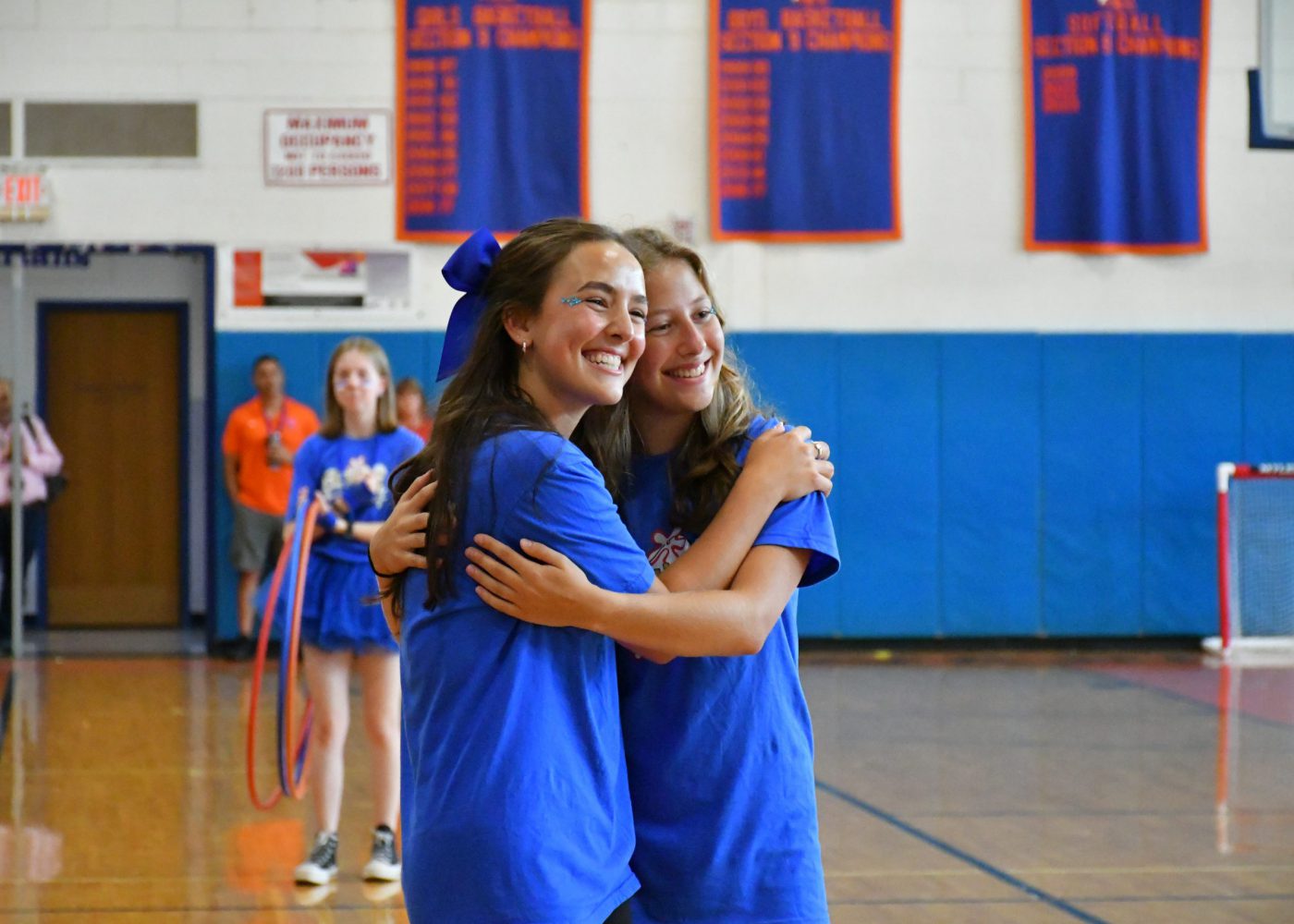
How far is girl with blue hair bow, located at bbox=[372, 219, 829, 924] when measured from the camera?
1.80m

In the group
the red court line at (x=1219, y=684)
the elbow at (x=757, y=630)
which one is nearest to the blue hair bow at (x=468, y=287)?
the elbow at (x=757, y=630)

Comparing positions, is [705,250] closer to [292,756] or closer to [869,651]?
[869,651]

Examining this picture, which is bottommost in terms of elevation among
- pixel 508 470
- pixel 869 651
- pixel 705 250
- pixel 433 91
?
pixel 869 651

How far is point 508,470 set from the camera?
1865 millimetres

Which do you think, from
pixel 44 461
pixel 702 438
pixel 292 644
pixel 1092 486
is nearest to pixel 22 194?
pixel 44 461

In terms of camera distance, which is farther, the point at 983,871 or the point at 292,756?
the point at 292,756

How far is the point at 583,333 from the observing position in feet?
6.47

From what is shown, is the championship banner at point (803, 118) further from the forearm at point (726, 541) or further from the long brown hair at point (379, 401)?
the forearm at point (726, 541)

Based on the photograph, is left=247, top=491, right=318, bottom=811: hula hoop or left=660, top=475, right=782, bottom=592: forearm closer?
left=660, top=475, right=782, bottom=592: forearm

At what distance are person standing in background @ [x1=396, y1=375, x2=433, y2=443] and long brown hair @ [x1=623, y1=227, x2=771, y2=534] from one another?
783 centimetres

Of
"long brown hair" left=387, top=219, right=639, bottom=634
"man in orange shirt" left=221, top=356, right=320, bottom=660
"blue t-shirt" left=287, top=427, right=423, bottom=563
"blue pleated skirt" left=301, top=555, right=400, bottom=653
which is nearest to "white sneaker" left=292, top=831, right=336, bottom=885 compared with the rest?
"blue pleated skirt" left=301, top=555, right=400, bottom=653

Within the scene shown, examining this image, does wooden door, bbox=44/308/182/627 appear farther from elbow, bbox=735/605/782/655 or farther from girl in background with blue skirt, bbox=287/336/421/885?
elbow, bbox=735/605/782/655

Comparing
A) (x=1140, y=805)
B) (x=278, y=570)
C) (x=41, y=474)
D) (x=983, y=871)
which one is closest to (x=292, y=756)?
(x=278, y=570)

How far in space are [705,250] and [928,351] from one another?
5.56ft
